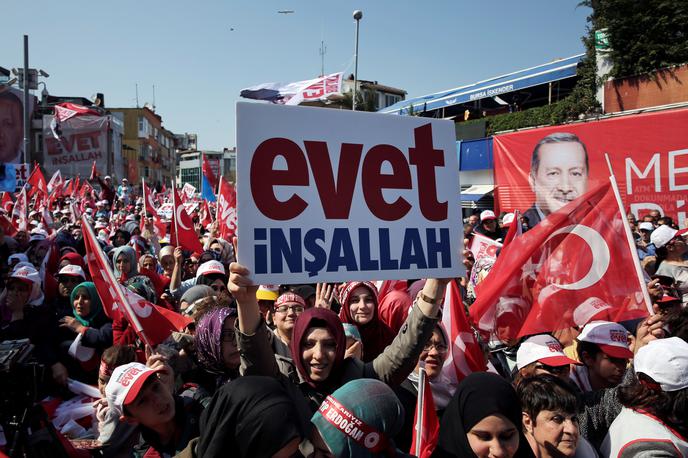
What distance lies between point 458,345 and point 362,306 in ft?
2.62

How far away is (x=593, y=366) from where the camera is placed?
332cm

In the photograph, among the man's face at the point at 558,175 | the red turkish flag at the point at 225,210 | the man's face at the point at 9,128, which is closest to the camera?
the red turkish flag at the point at 225,210

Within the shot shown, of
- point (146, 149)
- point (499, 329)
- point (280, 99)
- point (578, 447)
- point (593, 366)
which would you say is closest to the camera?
point (578, 447)

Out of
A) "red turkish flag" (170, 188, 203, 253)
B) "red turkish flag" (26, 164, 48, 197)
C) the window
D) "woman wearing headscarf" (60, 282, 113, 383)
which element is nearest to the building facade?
the window

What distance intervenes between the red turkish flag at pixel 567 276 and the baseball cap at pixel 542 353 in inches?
15.9

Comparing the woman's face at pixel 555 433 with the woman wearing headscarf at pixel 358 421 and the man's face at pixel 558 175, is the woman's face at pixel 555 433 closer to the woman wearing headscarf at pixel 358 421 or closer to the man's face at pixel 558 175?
the woman wearing headscarf at pixel 358 421

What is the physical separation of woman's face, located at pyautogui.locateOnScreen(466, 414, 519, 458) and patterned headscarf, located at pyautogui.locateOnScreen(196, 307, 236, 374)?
1.48 m

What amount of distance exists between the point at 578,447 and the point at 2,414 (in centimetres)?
253

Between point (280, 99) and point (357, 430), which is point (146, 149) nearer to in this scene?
point (280, 99)

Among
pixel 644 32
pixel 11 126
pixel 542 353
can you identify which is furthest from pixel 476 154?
pixel 11 126

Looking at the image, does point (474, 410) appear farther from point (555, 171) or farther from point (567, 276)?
point (555, 171)

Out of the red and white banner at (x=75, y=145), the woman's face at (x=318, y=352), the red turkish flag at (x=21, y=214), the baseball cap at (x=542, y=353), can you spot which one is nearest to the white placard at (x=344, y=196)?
the woman's face at (x=318, y=352)

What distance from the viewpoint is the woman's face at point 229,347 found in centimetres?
310

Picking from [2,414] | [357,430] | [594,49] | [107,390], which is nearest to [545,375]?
[357,430]
